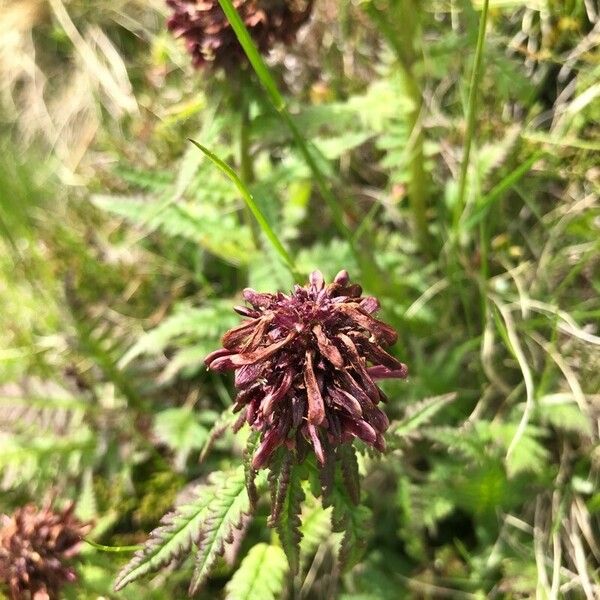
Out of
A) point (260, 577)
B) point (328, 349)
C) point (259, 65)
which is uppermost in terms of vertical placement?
point (259, 65)

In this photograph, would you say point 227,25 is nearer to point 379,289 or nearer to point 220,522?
point 379,289

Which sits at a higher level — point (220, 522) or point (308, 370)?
point (308, 370)

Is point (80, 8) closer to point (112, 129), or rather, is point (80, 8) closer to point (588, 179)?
point (112, 129)

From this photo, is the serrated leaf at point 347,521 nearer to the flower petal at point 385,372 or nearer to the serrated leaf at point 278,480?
the serrated leaf at point 278,480

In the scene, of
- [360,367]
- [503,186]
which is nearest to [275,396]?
[360,367]

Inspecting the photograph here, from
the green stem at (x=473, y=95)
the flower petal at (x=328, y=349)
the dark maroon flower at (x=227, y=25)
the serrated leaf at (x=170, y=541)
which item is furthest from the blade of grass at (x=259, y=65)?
Answer: the serrated leaf at (x=170, y=541)

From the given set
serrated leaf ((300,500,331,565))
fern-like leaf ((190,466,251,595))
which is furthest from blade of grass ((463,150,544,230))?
fern-like leaf ((190,466,251,595))

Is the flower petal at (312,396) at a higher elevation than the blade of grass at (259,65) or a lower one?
lower
